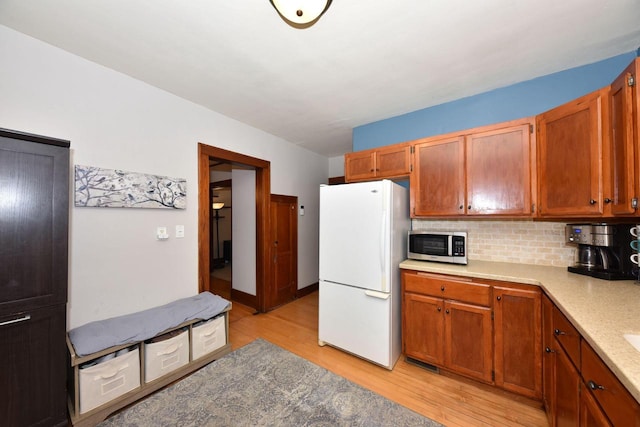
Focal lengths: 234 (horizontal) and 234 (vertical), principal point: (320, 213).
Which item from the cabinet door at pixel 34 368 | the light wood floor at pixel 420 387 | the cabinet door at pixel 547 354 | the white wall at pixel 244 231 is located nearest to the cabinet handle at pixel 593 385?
the cabinet door at pixel 547 354

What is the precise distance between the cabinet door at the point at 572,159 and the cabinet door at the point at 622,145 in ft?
0.20

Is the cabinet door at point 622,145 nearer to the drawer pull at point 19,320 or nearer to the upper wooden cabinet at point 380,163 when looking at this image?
the upper wooden cabinet at point 380,163

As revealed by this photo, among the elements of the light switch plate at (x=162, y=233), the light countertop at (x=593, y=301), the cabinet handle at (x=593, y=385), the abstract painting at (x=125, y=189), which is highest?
the abstract painting at (x=125, y=189)

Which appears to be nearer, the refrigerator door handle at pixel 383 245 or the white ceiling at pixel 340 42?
the white ceiling at pixel 340 42

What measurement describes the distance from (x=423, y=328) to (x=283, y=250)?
245cm

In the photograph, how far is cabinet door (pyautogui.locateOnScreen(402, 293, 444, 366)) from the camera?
2.11 m

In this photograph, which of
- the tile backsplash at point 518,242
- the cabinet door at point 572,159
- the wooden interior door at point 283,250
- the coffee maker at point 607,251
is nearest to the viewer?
the cabinet door at point 572,159

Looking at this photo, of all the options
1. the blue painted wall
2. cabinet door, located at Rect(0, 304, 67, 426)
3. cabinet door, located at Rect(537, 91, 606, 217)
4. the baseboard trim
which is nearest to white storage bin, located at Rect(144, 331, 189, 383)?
cabinet door, located at Rect(0, 304, 67, 426)

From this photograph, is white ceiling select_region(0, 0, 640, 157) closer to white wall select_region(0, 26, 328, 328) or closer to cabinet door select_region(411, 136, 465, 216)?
white wall select_region(0, 26, 328, 328)

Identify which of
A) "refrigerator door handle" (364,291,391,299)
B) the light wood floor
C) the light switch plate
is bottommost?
the light wood floor

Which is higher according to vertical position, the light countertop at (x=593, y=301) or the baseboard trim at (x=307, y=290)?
the light countertop at (x=593, y=301)

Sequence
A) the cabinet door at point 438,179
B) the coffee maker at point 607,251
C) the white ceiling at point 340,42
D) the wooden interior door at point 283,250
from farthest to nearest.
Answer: the wooden interior door at point 283,250
the cabinet door at point 438,179
the coffee maker at point 607,251
the white ceiling at point 340,42

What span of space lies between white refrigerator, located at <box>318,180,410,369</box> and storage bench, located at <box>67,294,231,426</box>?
1233 millimetres

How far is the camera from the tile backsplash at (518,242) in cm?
213
